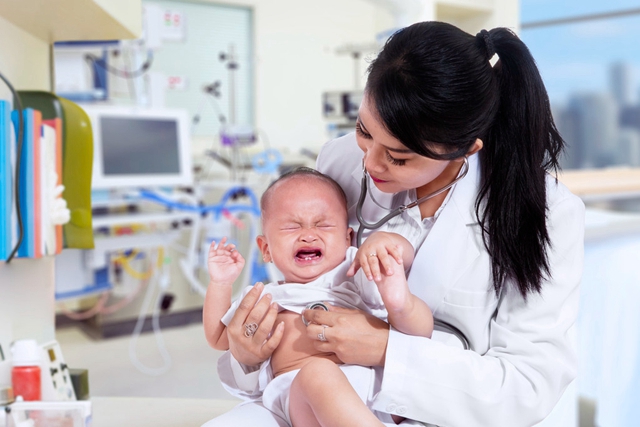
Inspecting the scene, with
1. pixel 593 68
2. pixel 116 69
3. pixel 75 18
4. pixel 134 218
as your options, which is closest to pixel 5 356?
pixel 75 18

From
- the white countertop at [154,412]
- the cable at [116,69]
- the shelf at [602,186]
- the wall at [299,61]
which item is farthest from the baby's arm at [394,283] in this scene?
the wall at [299,61]

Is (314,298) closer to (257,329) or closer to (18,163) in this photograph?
(257,329)

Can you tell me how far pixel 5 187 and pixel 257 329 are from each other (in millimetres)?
486

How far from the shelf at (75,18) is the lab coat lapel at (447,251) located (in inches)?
29.2

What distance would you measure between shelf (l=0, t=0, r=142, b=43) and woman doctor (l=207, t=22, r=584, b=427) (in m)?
0.58

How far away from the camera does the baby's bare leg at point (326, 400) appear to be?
3.01 ft

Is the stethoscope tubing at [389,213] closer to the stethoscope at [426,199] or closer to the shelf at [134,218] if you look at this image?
the stethoscope at [426,199]

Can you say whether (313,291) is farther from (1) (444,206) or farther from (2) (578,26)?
(2) (578,26)

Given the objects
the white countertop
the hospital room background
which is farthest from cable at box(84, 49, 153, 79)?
the white countertop

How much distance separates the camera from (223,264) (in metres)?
1.15

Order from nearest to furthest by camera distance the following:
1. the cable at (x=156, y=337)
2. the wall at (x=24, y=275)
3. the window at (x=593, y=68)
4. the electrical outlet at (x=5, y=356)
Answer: the electrical outlet at (x=5, y=356) → the wall at (x=24, y=275) → the cable at (x=156, y=337) → the window at (x=593, y=68)

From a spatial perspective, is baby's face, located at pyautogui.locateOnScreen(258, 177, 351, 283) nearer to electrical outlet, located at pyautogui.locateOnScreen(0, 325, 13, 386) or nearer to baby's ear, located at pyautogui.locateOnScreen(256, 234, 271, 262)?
baby's ear, located at pyautogui.locateOnScreen(256, 234, 271, 262)

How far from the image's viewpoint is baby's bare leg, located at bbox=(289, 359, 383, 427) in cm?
92

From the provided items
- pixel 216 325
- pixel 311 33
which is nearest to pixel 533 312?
pixel 216 325
